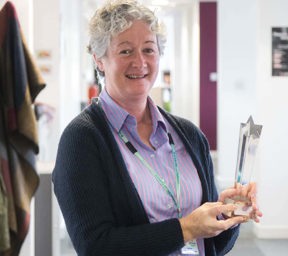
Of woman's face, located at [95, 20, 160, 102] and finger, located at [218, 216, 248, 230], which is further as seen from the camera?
woman's face, located at [95, 20, 160, 102]

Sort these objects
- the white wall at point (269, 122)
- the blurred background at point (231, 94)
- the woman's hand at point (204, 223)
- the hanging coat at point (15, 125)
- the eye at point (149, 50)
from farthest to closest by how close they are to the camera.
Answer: the white wall at point (269, 122) → the blurred background at point (231, 94) → the eye at point (149, 50) → the woman's hand at point (204, 223) → the hanging coat at point (15, 125)

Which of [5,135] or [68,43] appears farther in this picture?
[68,43]

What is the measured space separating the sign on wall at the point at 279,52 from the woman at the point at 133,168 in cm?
343

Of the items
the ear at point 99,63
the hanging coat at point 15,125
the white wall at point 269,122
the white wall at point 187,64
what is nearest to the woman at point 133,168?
the ear at point 99,63

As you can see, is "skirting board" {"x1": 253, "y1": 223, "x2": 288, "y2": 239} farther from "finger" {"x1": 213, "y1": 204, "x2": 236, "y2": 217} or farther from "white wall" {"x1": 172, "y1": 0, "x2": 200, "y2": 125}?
"white wall" {"x1": 172, "y1": 0, "x2": 200, "y2": 125}

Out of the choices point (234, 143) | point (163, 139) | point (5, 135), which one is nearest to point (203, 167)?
point (163, 139)

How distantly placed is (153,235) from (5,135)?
492mm

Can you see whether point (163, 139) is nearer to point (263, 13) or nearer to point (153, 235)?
point (153, 235)

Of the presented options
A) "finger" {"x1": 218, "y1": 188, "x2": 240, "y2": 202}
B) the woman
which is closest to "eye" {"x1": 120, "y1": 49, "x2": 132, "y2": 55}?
the woman

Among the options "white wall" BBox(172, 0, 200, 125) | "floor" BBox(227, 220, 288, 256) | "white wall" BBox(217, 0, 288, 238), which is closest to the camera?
"floor" BBox(227, 220, 288, 256)

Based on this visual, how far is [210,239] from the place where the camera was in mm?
1549

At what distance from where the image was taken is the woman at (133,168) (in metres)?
1.29

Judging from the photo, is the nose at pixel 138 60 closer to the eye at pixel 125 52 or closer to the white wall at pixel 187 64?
the eye at pixel 125 52

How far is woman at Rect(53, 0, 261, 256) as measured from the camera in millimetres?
1293
